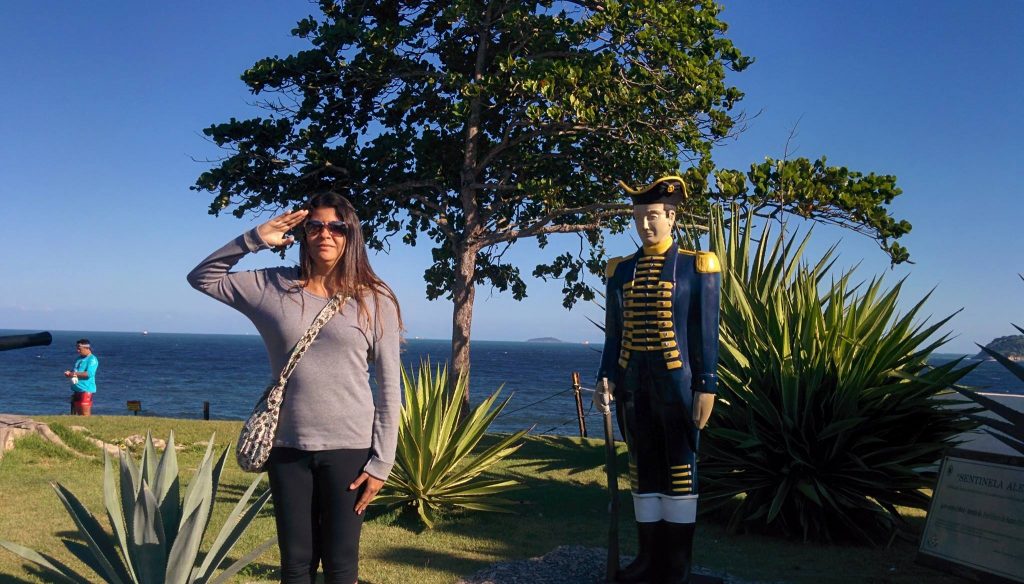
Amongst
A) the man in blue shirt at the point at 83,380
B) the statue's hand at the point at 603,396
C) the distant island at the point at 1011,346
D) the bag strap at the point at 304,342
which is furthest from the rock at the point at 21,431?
the distant island at the point at 1011,346

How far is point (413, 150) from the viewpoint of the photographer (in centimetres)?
1368

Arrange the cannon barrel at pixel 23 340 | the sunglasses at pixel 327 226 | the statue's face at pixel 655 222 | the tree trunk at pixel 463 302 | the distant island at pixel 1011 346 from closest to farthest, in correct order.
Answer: the cannon barrel at pixel 23 340
the sunglasses at pixel 327 226
the statue's face at pixel 655 222
the tree trunk at pixel 463 302
the distant island at pixel 1011 346

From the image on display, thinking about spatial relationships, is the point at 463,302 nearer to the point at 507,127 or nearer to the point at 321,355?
the point at 507,127

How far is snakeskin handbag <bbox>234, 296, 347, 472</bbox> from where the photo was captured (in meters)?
3.10

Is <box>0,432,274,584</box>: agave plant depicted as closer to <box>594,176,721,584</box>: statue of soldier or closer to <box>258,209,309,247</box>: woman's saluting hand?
<box>258,209,309,247</box>: woman's saluting hand

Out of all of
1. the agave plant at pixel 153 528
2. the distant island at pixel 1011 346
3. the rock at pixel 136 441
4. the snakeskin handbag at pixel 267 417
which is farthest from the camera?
the distant island at pixel 1011 346

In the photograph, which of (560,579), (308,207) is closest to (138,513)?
(308,207)

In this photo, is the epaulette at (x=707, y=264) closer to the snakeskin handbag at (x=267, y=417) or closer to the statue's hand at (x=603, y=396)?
the statue's hand at (x=603, y=396)

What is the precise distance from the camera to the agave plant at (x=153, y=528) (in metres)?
3.47

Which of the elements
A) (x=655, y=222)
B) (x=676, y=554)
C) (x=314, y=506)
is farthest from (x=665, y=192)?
(x=314, y=506)

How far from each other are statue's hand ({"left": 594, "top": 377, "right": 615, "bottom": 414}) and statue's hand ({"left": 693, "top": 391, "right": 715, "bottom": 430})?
48cm

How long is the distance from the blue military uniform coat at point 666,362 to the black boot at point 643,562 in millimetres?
208

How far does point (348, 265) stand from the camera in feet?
10.9

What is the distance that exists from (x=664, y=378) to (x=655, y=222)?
90cm
